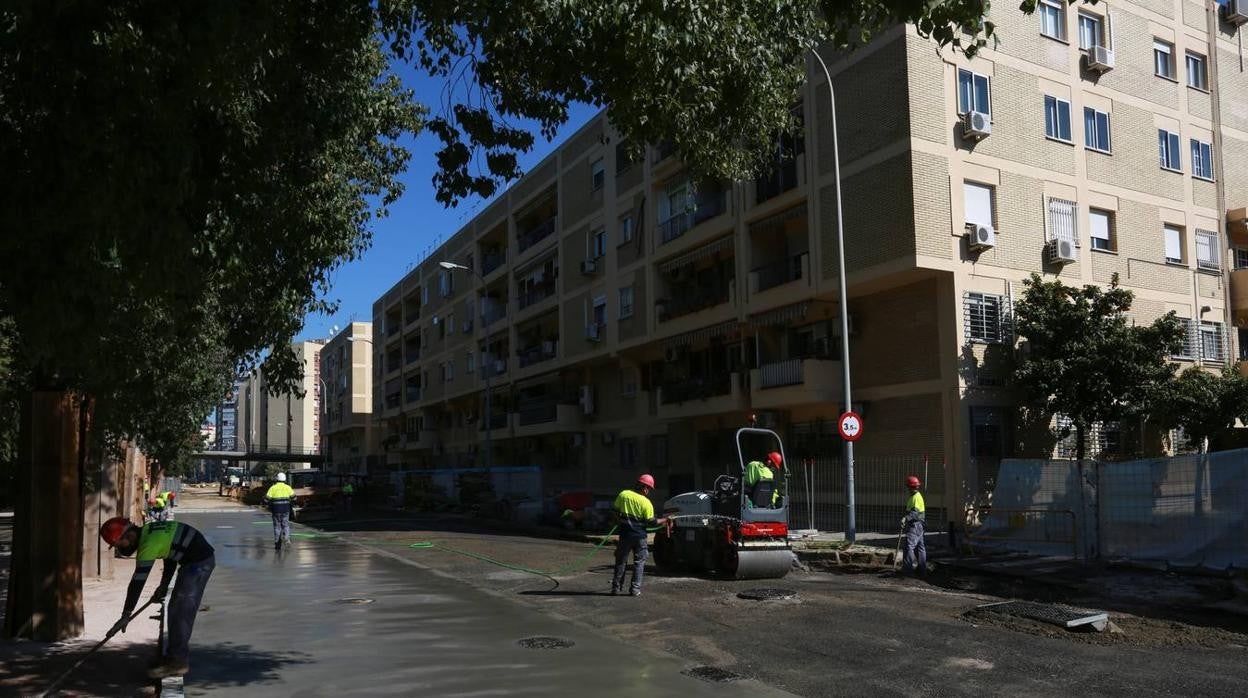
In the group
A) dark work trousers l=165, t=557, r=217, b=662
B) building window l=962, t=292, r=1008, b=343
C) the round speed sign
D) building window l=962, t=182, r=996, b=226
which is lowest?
dark work trousers l=165, t=557, r=217, b=662

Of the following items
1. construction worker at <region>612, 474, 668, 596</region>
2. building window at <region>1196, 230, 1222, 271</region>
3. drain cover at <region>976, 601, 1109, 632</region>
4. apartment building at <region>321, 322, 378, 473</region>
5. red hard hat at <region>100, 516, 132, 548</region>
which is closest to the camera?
red hard hat at <region>100, 516, 132, 548</region>

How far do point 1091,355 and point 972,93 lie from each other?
714 centimetres

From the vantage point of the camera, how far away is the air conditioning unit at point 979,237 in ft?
77.8

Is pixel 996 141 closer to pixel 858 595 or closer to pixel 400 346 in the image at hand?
pixel 858 595

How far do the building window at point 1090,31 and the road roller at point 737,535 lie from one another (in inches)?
683

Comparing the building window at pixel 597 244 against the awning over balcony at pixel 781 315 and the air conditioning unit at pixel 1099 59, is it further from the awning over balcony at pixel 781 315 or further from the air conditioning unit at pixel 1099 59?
the air conditioning unit at pixel 1099 59

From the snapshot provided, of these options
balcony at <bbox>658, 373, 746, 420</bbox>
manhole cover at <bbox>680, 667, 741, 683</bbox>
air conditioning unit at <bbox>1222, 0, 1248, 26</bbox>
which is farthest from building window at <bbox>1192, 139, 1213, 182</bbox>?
manhole cover at <bbox>680, 667, 741, 683</bbox>

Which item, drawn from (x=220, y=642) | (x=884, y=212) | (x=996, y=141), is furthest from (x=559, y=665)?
(x=996, y=141)

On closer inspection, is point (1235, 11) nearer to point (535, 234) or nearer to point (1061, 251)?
point (1061, 251)

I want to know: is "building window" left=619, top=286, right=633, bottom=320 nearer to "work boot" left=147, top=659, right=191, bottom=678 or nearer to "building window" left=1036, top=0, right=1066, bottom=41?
"building window" left=1036, top=0, right=1066, bottom=41

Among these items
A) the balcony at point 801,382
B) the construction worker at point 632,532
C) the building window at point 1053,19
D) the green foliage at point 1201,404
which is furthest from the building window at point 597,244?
the construction worker at point 632,532

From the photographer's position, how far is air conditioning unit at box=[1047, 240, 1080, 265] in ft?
82.0

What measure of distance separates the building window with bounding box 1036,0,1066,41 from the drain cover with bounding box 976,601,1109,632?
19.2 meters

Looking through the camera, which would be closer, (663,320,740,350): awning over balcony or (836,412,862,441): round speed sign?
(836,412,862,441): round speed sign
